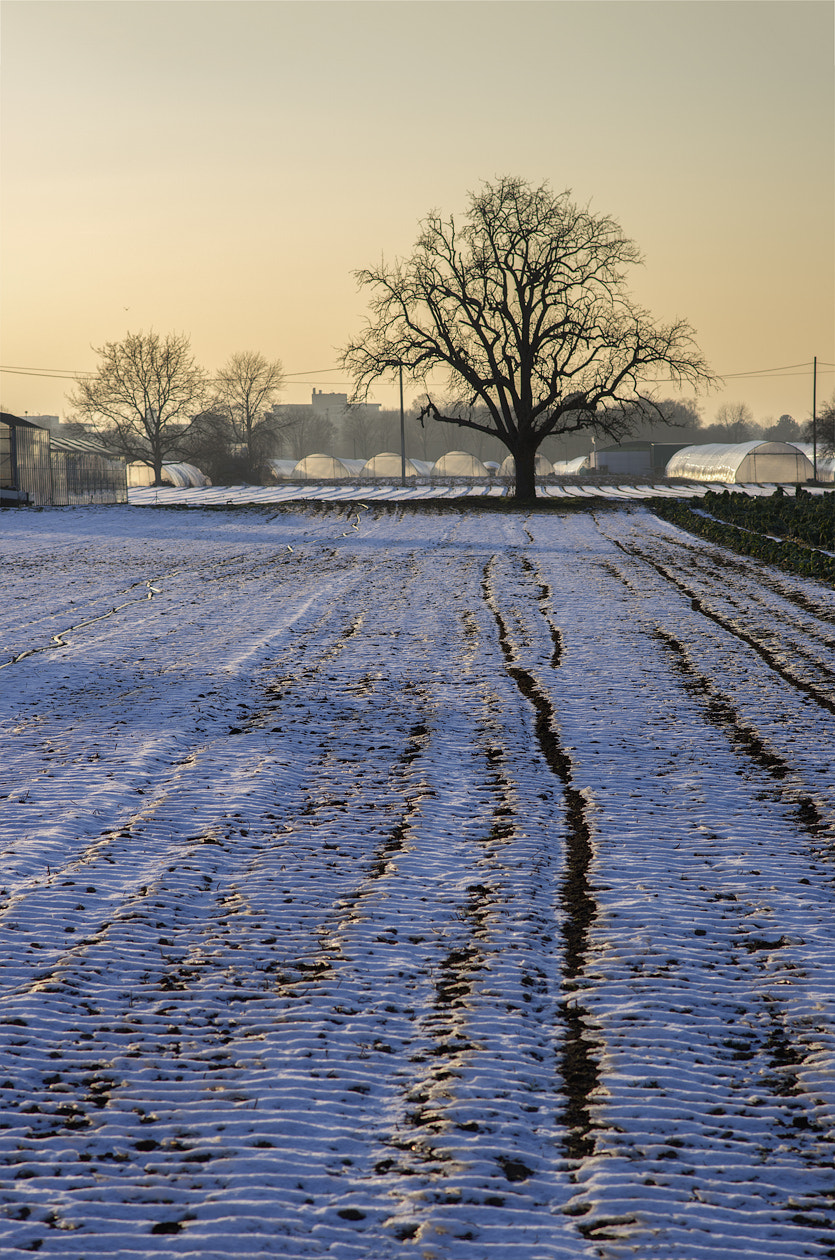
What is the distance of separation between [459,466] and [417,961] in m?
81.5

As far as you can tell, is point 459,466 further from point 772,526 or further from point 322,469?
point 772,526

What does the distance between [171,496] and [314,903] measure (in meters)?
49.9

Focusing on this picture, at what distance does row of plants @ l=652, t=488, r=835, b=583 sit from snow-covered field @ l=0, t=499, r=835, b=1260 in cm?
944

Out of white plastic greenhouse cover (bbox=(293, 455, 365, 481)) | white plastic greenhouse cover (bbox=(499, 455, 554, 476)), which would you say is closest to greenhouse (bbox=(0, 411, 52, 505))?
white plastic greenhouse cover (bbox=(293, 455, 365, 481))

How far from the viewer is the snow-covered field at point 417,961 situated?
2.87 meters

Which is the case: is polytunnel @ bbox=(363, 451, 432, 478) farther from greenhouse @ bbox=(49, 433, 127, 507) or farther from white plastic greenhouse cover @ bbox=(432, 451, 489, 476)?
greenhouse @ bbox=(49, 433, 127, 507)

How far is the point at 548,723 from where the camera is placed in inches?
309

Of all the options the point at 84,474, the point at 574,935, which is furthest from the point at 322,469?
the point at 574,935

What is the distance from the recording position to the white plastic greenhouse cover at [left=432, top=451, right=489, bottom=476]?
277 ft

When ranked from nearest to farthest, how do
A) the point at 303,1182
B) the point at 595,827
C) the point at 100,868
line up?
the point at 303,1182 < the point at 100,868 < the point at 595,827

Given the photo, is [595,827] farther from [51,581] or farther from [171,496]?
[171,496]

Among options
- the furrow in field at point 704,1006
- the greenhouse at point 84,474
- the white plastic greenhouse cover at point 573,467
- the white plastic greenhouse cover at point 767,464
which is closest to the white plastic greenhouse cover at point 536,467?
the white plastic greenhouse cover at point 573,467

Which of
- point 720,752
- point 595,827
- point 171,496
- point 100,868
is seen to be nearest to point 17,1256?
point 100,868

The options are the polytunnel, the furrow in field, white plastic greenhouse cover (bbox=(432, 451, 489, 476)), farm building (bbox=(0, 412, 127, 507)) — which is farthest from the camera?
white plastic greenhouse cover (bbox=(432, 451, 489, 476))
